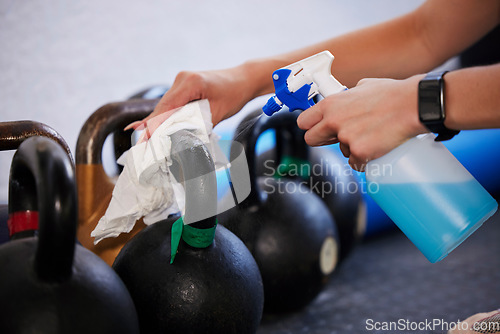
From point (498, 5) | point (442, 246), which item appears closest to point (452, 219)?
point (442, 246)

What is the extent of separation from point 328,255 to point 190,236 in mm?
582

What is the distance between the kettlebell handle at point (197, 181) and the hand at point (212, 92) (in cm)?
14

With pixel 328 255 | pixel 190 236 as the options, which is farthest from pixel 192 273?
pixel 328 255

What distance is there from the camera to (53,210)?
1.72ft

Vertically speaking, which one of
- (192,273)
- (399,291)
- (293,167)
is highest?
(192,273)

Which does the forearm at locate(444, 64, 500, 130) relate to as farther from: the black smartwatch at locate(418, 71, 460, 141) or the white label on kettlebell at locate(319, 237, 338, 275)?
the white label on kettlebell at locate(319, 237, 338, 275)

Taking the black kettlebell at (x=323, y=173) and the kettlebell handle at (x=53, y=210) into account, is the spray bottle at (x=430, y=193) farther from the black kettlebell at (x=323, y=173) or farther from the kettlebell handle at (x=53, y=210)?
the black kettlebell at (x=323, y=173)

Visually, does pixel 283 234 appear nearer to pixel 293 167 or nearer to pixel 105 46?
pixel 293 167

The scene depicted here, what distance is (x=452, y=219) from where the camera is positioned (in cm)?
63

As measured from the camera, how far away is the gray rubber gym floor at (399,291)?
1.15 metres

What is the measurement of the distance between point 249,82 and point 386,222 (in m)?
1.15

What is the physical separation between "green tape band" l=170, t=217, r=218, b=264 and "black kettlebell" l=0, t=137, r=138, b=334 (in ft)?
0.46

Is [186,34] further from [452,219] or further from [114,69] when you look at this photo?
[452,219]

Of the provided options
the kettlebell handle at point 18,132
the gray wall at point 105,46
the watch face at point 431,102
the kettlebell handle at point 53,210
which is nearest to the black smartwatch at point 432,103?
the watch face at point 431,102
